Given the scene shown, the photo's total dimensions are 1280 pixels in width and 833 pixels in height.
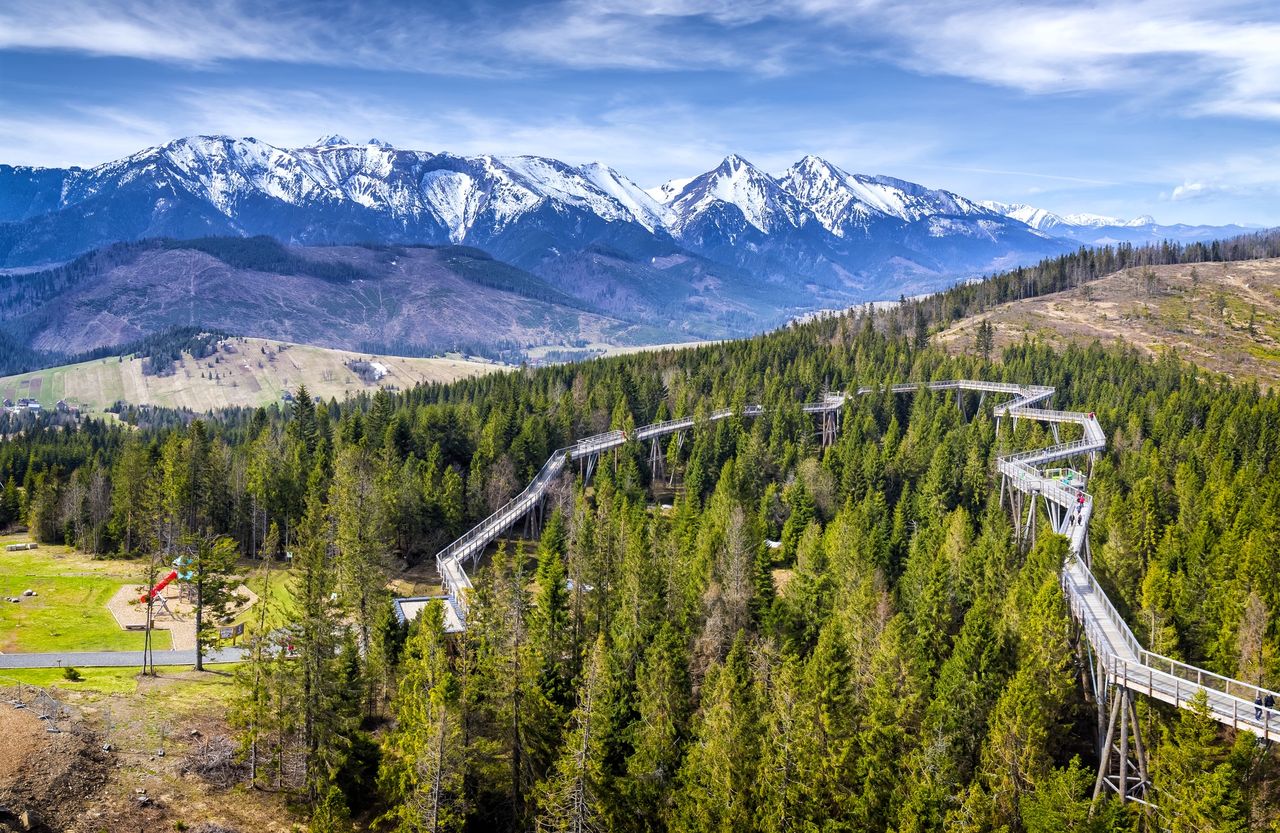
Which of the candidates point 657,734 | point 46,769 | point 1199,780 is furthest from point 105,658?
point 1199,780

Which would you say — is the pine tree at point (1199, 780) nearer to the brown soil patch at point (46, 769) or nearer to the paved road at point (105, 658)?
the brown soil patch at point (46, 769)

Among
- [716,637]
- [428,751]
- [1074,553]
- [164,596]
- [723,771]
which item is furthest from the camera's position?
[164,596]

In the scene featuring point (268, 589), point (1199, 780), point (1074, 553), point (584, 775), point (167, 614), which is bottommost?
point (167, 614)

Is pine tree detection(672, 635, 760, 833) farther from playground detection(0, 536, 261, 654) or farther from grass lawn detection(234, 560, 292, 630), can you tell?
grass lawn detection(234, 560, 292, 630)

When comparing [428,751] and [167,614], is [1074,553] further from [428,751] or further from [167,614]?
[167,614]

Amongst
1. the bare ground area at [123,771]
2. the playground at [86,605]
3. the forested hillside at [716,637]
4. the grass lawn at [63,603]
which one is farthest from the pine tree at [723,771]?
the grass lawn at [63,603]

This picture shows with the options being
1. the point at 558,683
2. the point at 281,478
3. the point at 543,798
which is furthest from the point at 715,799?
the point at 281,478

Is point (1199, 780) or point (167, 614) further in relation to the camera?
point (167, 614)
